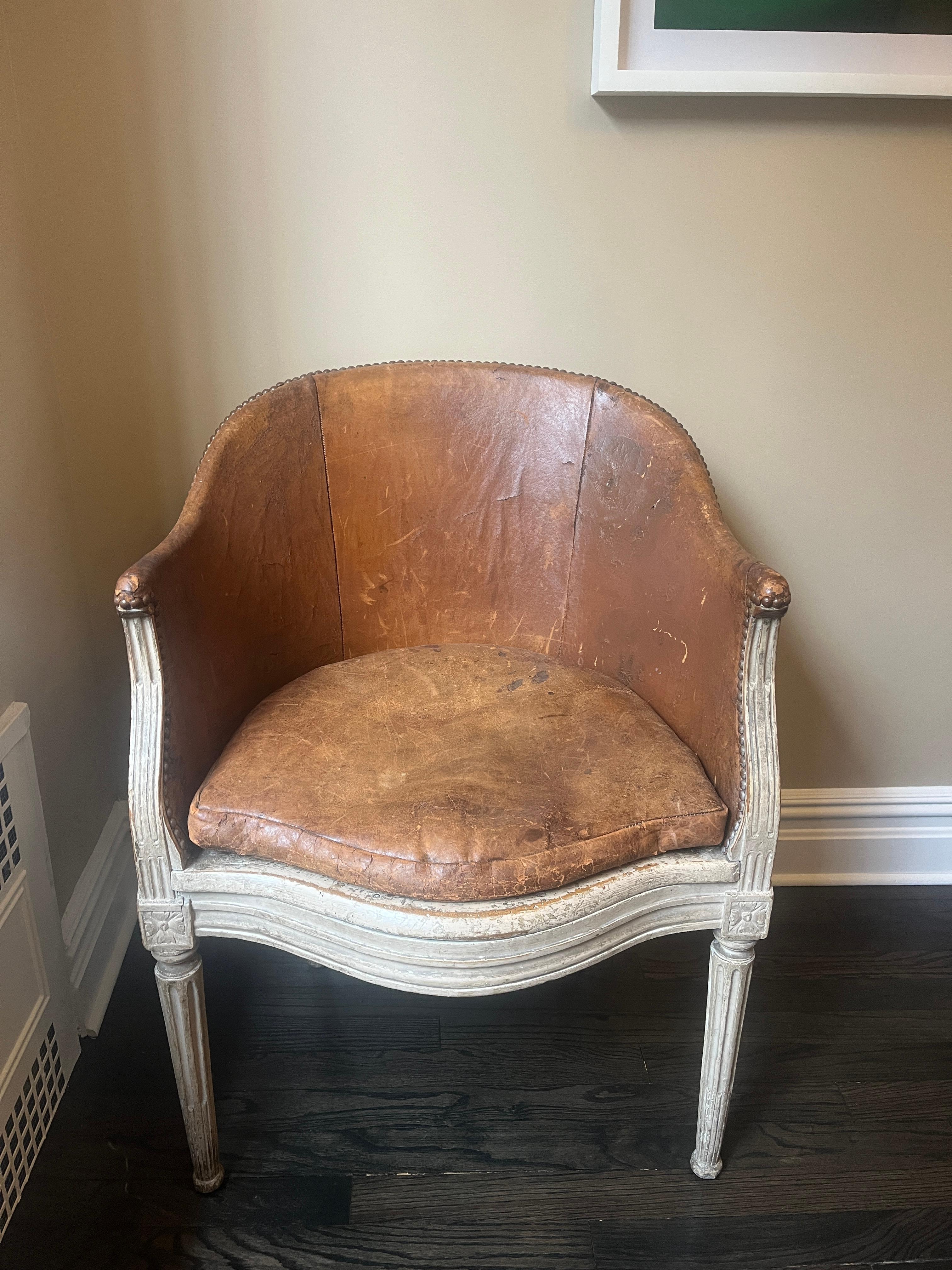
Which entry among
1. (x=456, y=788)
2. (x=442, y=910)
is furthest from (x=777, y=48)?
(x=442, y=910)

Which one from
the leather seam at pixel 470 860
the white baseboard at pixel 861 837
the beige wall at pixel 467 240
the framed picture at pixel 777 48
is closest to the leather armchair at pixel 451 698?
the leather seam at pixel 470 860

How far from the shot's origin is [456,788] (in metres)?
1.03

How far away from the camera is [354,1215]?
1.13 m

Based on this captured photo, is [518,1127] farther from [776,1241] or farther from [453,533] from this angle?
[453,533]

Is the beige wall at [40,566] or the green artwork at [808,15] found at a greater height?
the green artwork at [808,15]

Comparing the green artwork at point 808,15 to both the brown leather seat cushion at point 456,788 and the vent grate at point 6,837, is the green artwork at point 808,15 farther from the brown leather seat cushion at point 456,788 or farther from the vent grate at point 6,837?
the vent grate at point 6,837

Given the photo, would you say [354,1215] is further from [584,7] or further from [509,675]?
[584,7]

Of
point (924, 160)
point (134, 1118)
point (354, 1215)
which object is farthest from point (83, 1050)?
point (924, 160)

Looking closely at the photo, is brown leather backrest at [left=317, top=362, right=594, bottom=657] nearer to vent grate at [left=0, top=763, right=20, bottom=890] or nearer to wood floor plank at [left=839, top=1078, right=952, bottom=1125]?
vent grate at [left=0, top=763, right=20, bottom=890]

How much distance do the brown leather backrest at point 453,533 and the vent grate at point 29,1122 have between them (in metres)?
0.50

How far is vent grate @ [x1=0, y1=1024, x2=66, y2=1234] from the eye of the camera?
1.11 m

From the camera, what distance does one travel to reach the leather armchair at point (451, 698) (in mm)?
980

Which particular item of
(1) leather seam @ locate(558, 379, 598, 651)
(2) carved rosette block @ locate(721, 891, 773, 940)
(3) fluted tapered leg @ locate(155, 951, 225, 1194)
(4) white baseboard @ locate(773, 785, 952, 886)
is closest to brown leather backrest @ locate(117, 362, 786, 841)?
(1) leather seam @ locate(558, 379, 598, 651)

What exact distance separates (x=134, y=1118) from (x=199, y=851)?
474 mm
